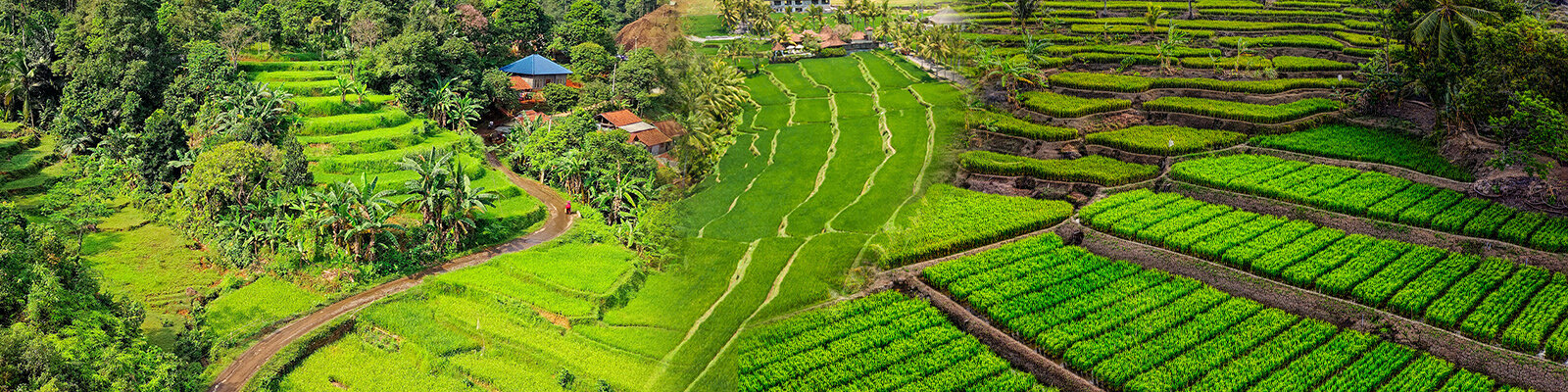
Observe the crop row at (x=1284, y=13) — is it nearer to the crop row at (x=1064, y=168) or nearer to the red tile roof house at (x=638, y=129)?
the crop row at (x=1064, y=168)

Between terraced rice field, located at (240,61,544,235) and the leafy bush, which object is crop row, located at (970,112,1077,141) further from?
terraced rice field, located at (240,61,544,235)

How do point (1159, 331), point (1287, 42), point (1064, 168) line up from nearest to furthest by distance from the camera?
point (1159, 331), point (1064, 168), point (1287, 42)

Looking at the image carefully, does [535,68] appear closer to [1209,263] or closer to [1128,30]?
[1128,30]

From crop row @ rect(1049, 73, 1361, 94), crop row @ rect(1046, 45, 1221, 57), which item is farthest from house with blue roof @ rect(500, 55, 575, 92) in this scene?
crop row @ rect(1049, 73, 1361, 94)

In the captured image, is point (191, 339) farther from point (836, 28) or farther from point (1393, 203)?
point (1393, 203)

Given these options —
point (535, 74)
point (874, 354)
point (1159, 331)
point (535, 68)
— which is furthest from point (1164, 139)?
point (535, 68)

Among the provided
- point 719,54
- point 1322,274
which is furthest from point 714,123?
point 1322,274

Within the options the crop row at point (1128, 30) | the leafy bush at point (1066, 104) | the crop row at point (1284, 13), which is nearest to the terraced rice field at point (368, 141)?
the leafy bush at point (1066, 104)
